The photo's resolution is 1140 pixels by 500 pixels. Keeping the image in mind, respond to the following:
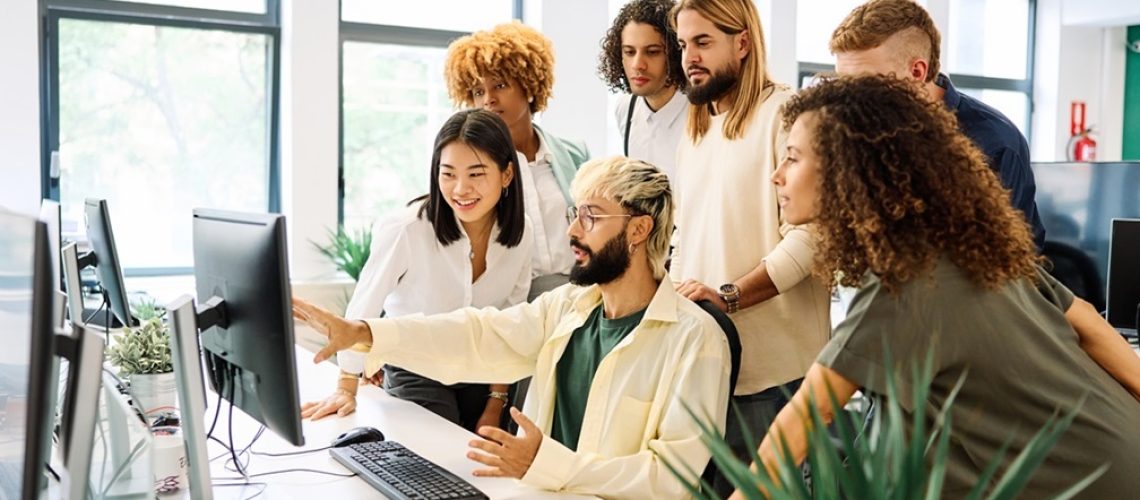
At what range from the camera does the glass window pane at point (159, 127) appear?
4.68 metres

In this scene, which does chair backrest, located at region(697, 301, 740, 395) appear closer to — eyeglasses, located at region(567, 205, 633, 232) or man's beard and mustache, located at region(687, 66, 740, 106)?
eyeglasses, located at region(567, 205, 633, 232)

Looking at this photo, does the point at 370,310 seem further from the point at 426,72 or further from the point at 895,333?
the point at 426,72

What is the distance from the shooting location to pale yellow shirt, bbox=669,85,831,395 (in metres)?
2.21

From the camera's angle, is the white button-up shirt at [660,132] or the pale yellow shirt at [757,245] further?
the white button-up shirt at [660,132]

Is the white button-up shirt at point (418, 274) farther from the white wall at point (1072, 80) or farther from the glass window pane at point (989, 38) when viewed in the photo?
the white wall at point (1072, 80)

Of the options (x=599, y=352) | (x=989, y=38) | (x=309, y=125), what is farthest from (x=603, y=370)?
(x=989, y=38)

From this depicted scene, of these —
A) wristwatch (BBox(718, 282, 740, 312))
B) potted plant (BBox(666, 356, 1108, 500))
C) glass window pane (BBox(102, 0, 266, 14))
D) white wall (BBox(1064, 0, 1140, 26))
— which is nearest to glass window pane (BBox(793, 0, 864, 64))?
white wall (BBox(1064, 0, 1140, 26))

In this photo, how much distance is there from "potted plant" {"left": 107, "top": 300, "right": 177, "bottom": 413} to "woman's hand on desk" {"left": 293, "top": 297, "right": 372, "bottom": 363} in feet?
0.86

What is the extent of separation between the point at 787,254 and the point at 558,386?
53 centimetres

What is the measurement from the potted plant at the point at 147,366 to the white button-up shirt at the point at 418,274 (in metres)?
0.46

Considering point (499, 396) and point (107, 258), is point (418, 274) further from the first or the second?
point (107, 258)

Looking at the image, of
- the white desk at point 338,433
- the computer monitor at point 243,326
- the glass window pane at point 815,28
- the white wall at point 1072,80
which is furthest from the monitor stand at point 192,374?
the white wall at point 1072,80

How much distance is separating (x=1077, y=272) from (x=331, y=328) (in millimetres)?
3854

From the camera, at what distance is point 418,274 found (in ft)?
8.07
